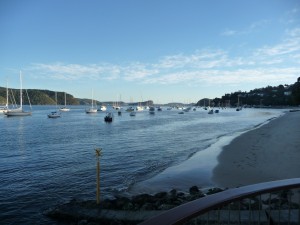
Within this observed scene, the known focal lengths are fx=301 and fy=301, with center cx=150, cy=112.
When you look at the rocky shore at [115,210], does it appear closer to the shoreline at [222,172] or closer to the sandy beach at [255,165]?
the shoreline at [222,172]

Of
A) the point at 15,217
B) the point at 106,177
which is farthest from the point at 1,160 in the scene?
the point at 15,217

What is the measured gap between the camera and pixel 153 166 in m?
22.6

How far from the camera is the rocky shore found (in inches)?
427

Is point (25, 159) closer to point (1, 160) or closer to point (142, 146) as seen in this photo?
point (1, 160)

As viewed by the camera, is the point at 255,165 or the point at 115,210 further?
the point at 255,165

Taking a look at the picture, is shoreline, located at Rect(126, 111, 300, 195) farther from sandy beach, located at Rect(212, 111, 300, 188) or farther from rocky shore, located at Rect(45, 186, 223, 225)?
rocky shore, located at Rect(45, 186, 223, 225)

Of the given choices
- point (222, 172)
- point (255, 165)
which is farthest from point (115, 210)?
point (255, 165)

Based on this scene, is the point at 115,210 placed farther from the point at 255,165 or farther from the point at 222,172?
the point at 255,165

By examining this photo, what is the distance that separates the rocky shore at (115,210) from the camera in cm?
1084

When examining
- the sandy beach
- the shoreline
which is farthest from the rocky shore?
the sandy beach

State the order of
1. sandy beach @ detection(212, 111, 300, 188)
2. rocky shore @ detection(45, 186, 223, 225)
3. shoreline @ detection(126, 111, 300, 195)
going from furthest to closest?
sandy beach @ detection(212, 111, 300, 188) → shoreline @ detection(126, 111, 300, 195) → rocky shore @ detection(45, 186, 223, 225)

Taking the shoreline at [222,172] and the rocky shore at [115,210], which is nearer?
the rocky shore at [115,210]

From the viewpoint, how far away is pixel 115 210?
11594 millimetres

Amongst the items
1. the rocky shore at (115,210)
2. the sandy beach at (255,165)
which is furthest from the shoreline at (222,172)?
the rocky shore at (115,210)
